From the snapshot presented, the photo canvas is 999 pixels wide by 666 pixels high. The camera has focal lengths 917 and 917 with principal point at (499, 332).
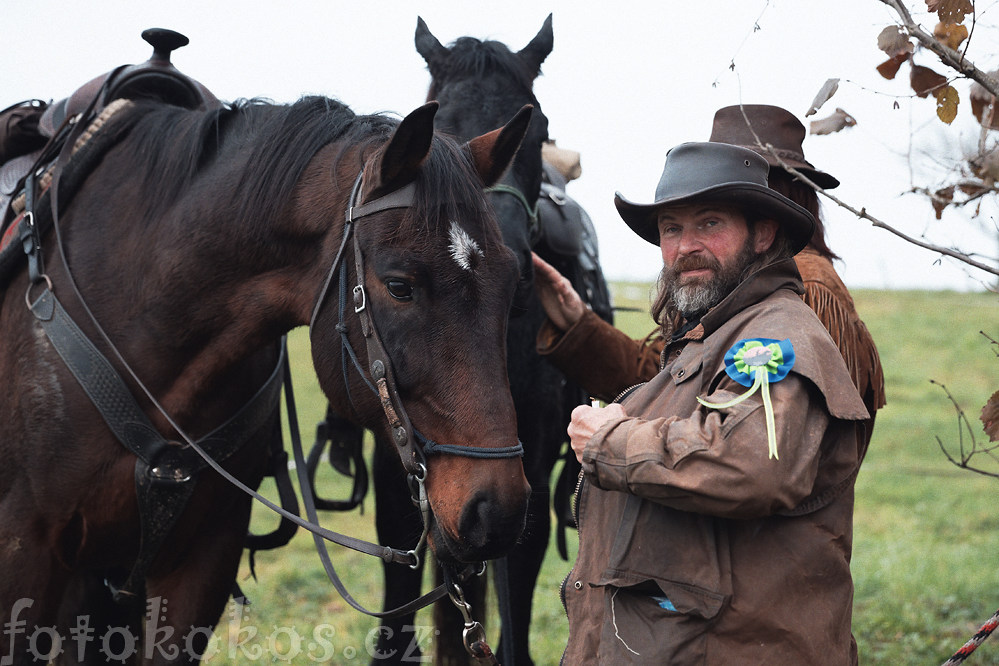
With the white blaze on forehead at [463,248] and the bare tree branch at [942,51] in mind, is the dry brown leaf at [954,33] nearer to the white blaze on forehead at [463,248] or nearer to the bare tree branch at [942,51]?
the bare tree branch at [942,51]

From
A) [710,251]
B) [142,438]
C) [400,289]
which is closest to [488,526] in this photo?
[400,289]

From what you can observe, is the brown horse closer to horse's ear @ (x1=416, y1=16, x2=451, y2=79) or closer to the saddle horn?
the saddle horn

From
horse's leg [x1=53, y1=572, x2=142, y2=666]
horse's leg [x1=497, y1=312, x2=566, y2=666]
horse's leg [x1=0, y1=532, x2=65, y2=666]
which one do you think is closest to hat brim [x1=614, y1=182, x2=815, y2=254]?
horse's leg [x1=497, y1=312, x2=566, y2=666]

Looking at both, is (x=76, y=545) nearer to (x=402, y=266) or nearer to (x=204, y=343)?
(x=204, y=343)

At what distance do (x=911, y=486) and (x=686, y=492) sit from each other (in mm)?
7330

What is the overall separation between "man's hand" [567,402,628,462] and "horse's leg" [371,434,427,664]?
5.09 ft

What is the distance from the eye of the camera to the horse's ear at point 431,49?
3795mm

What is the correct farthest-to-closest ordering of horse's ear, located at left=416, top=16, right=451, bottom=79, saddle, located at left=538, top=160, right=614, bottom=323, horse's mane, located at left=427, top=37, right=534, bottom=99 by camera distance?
saddle, located at left=538, top=160, right=614, bottom=323 < horse's ear, located at left=416, top=16, right=451, bottom=79 < horse's mane, located at left=427, top=37, right=534, bottom=99

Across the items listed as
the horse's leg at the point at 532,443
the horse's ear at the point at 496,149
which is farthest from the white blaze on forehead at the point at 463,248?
the horse's leg at the point at 532,443

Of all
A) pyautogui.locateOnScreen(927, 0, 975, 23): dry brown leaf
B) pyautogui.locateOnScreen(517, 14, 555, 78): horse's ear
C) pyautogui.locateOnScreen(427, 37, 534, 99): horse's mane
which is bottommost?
pyautogui.locateOnScreen(927, 0, 975, 23): dry brown leaf

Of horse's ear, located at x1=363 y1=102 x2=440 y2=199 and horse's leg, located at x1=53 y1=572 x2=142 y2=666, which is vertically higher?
horse's ear, located at x1=363 y1=102 x2=440 y2=199

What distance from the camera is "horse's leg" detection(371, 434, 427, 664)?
12.2 feet

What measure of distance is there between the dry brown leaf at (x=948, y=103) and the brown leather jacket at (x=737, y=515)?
597 millimetres

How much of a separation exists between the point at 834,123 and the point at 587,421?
101 centimetres
